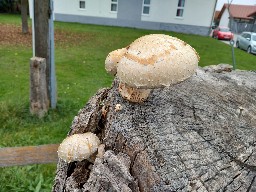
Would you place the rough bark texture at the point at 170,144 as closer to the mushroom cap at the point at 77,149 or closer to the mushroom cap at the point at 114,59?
the mushroom cap at the point at 77,149

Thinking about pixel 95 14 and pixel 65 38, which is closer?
pixel 65 38

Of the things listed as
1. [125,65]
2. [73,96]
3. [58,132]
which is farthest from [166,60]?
[73,96]

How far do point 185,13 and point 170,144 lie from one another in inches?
773

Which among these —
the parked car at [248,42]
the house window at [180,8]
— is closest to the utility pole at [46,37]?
the parked car at [248,42]

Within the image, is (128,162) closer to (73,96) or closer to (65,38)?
(73,96)

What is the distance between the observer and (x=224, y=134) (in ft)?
5.37

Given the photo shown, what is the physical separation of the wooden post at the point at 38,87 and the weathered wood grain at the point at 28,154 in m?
2.08

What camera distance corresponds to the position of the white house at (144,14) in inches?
774

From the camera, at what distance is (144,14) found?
65.7ft

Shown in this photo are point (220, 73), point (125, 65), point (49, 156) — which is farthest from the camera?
point (220, 73)

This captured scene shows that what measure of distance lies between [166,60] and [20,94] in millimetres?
→ 4387

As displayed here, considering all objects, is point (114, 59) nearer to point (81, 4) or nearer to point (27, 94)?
point (27, 94)

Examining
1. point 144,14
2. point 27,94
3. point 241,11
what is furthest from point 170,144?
point 241,11

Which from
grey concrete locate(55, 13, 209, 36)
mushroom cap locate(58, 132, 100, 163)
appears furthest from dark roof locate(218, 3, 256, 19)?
mushroom cap locate(58, 132, 100, 163)
